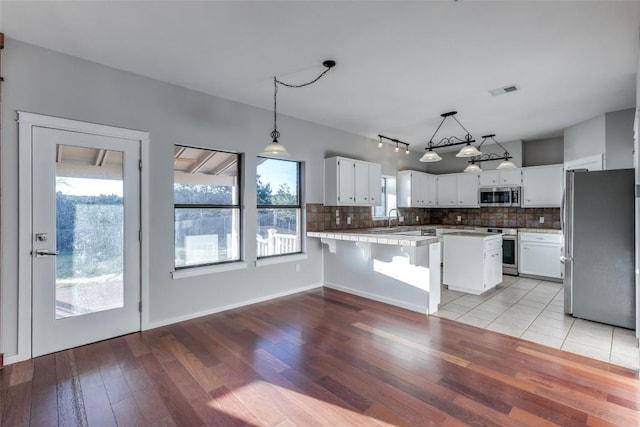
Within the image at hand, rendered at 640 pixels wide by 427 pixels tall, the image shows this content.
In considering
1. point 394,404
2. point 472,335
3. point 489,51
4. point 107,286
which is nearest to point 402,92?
point 489,51

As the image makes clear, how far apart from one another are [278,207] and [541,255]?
482 centimetres

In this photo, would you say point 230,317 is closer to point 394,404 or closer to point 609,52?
point 394,404

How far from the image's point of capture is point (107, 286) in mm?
3135

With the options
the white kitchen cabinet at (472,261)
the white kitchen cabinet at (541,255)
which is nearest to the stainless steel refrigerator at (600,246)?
the white kitchen cabinet at (472,261)

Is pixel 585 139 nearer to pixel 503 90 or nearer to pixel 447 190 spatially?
pixel 503 90

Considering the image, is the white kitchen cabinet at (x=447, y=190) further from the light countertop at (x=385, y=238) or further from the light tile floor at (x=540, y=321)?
the light countertop at (x=385, y=238)

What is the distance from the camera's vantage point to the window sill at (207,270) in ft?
11.8

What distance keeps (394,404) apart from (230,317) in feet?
7.54

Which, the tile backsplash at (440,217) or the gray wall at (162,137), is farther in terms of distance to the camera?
the tile backsplash at (440,217)

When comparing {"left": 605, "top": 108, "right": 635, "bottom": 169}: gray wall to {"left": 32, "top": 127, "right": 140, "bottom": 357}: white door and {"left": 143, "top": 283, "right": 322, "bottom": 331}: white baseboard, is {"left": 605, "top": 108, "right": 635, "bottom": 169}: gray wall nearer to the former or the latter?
{"left": 143, "top": 283, "right": 322, "bottom": 331}: white baseboard

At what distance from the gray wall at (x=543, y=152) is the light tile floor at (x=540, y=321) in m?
2.67

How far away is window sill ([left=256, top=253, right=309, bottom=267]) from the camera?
4.38 m

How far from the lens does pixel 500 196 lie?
6441 mm

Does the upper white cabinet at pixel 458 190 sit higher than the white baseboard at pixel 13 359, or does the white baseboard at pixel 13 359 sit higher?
the upper white cabinet at pixel 458 190
